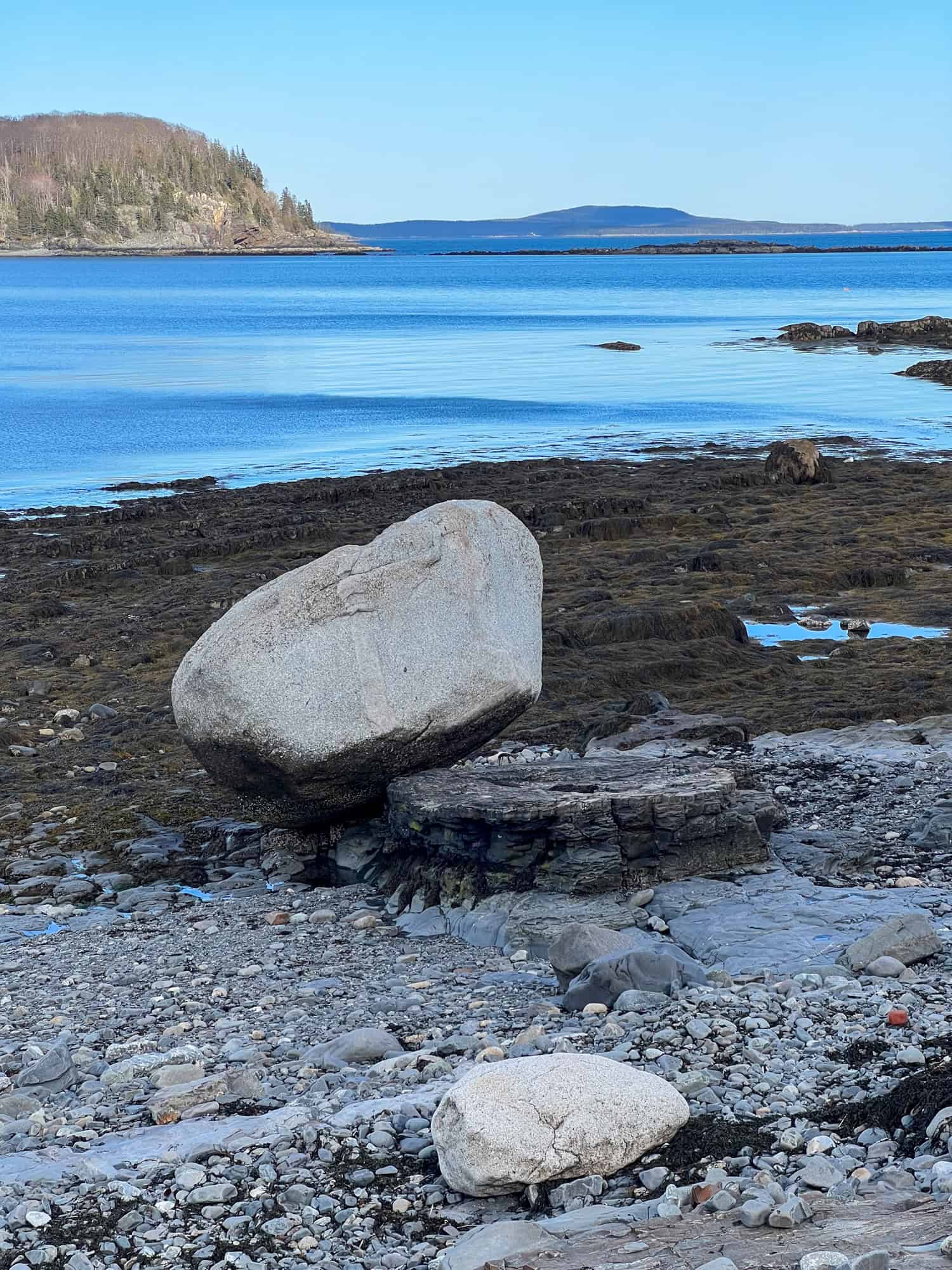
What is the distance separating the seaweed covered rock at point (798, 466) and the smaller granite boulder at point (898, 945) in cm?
1940

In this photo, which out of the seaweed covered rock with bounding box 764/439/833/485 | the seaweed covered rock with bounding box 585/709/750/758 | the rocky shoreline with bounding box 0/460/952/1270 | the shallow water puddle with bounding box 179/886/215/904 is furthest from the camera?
the seaweed covered rock with bounding box 764/439/833/485

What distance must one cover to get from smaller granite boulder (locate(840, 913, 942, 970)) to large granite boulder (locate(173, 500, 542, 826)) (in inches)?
144

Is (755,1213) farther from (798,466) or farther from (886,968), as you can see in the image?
(798,466)

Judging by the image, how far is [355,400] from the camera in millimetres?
45312

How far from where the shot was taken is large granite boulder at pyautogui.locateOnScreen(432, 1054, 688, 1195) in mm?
5523

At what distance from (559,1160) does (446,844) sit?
4365 mm

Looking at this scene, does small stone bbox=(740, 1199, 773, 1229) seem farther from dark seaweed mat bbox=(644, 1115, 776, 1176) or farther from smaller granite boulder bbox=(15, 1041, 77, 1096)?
smaller granite boulder bbox=(15, 1041, 77, 1096)

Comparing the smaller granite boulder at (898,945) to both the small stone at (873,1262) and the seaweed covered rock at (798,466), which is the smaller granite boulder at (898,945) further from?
the seaweed covered rock at (798,466)

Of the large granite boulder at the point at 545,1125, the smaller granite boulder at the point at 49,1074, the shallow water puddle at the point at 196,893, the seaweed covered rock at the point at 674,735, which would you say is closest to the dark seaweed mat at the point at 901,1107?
the large granite boulder at the point at 545,1125

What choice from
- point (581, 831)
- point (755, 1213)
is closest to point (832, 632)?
Result: point (581, 831)

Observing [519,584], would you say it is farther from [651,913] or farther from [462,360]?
[462,360]

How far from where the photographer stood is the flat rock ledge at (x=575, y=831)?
31.0 ft

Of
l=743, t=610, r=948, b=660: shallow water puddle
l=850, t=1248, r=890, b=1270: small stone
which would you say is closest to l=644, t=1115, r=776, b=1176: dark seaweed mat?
l=850, t=1248, r=890, b=1270: small stone

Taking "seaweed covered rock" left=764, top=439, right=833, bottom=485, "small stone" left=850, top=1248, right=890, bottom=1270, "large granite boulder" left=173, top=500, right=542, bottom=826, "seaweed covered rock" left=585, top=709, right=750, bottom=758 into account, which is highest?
"seaweed covered rock" left=764, top=439, right=833, bottom=485
